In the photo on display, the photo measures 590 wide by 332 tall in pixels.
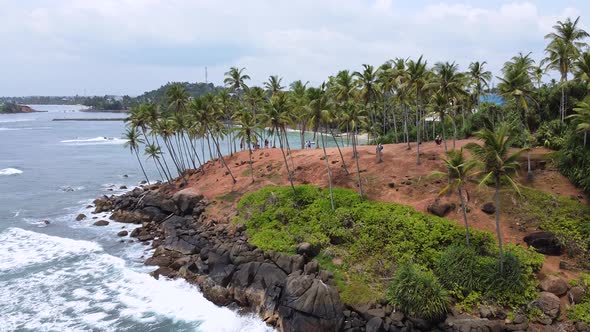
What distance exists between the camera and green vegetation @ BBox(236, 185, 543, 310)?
26.8m

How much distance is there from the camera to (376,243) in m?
32.7

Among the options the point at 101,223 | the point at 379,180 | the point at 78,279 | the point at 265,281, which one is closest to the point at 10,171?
the point at 101,223

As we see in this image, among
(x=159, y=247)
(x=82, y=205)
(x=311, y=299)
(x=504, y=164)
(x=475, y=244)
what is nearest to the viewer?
(x=504, y=164)

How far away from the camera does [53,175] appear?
81.2m

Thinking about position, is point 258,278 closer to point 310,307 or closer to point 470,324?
point 310,307

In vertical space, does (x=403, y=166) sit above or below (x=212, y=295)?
above

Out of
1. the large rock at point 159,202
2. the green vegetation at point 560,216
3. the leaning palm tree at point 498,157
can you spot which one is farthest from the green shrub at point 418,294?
the large rock at point 159,202

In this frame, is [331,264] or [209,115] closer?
[331,264]

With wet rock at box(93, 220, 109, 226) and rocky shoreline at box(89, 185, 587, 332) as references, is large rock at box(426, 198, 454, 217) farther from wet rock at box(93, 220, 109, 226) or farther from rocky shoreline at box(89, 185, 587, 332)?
wet rock at box(93, 220, 109, 226)

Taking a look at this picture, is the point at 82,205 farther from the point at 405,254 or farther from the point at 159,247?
the point at 405,254

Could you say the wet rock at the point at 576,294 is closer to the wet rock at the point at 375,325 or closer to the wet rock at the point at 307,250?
the wet rock at the point at 375,325

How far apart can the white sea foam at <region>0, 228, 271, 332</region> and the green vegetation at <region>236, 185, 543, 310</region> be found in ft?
25.8

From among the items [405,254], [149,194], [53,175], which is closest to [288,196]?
[405,254]

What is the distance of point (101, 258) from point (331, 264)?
24156 mm
